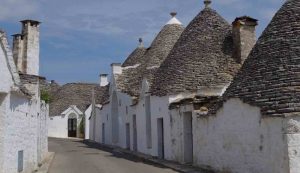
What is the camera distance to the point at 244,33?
2002 cm

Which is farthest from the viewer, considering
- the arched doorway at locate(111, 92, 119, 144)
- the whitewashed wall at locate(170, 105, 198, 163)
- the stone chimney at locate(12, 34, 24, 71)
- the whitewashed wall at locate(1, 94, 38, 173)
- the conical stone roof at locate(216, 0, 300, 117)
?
the arched doorway at locate(111, 92, 119, 144)

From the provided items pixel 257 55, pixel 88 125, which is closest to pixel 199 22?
pixel 257 55

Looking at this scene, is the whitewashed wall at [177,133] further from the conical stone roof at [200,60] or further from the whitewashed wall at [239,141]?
the conical stone roof at [200,60]

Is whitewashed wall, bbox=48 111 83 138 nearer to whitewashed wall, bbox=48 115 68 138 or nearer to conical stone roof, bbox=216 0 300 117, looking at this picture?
whitewashed wall, bbox=48 115 68 138

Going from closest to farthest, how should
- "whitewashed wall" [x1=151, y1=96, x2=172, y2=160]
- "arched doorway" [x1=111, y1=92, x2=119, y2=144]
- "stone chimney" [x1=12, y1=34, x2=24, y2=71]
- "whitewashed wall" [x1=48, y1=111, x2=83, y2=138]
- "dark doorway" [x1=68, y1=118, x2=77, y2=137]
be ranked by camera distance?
"stone chimney" [x1=12, y1=34, x2=24, y2=71] → "whitewashed wall" [x1=151, y1=96, x2=172, y2=160] → "arched doorway" [x1=111, y1=92, x2=119, y2=144] → "whitewashed wall" [x1=48, y1=111, x2=83, y2=138] → "dark doorway" [x1=68, y1=118, x2=77, y2=137]

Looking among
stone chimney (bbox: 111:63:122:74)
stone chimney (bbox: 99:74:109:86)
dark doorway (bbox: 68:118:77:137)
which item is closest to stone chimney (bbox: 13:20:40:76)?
stone chimney (bbox: 111:63:122:74)

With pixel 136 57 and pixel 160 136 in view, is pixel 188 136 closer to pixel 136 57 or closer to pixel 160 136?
pixel 160 136

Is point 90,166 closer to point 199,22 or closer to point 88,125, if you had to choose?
point 199,22

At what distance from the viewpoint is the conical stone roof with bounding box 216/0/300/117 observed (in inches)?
462

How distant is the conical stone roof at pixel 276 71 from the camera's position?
462 inches

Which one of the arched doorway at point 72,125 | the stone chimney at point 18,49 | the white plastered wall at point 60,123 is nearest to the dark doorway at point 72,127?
the arched doorway at point 72,125

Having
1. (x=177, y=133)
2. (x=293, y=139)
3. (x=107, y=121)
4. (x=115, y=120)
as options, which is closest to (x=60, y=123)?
(x=107, y=121)

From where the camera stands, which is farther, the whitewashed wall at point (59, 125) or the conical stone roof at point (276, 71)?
the whitewashed wall at point (59, 125)

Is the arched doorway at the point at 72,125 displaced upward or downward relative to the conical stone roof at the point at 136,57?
downward
